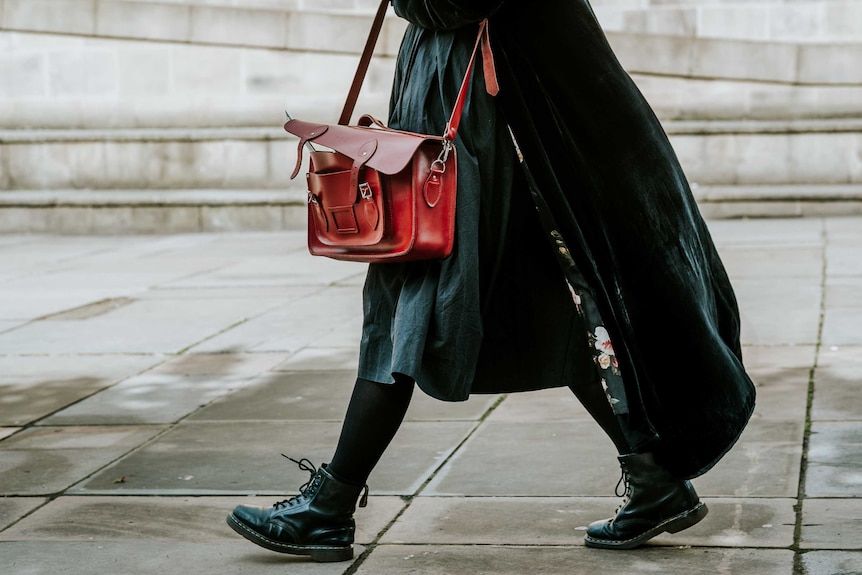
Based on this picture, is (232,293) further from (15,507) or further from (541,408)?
(15,507)

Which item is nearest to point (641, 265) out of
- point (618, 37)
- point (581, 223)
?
point (581, 223)

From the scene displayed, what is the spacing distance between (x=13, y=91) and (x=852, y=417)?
1024 centimetres

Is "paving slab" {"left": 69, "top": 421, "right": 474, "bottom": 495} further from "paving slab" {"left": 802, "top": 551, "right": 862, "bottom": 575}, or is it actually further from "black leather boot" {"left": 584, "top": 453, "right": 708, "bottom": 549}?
"paving slab" {"left": 802, "top": 551, "right": 862, "bottom": 575}

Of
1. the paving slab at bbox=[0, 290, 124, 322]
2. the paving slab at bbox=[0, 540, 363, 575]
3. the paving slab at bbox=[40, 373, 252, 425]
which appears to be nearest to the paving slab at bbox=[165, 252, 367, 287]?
the paving slab at bbox=[0, 290, 124, 322]

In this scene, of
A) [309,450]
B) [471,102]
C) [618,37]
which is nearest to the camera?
[471,102]

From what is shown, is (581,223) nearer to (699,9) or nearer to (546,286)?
(546,286)

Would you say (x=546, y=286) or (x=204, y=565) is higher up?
Result: (x=546, y=286)

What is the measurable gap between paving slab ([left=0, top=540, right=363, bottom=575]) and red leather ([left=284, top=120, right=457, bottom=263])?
0.78m

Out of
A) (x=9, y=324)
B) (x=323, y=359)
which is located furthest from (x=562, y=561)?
(x=9, y=324)

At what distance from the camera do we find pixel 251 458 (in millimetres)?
4324

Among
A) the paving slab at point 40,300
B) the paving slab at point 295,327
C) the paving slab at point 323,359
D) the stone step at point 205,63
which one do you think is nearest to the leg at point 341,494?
the paving slab at point 323,359

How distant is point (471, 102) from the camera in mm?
3184

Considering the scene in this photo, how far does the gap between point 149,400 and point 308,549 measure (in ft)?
7.05

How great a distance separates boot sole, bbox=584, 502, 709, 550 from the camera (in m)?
3.27
